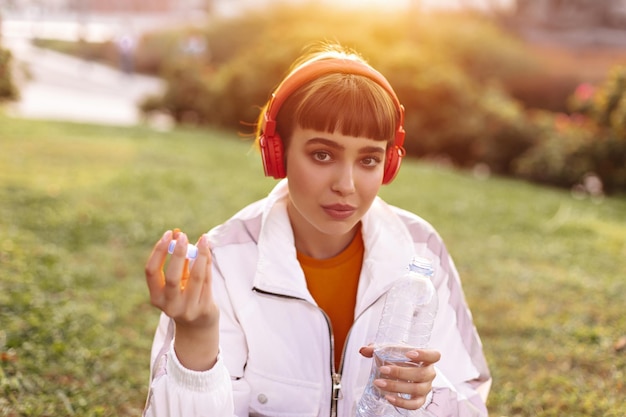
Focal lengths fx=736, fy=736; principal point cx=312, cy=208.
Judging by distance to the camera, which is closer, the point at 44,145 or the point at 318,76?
the point at 318,76

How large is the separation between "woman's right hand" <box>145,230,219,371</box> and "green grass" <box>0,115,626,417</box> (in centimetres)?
179

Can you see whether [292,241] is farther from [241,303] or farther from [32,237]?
[32,237]

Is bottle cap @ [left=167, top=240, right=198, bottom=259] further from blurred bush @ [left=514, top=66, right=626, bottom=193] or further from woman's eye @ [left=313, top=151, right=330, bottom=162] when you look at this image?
blurred bush @ [left=514, top=66, right=626, bottom=193]

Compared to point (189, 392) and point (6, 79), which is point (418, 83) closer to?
point (6, 79)

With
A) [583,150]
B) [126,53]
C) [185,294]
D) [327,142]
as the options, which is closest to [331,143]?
[327,142]

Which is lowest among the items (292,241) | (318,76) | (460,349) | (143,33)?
(143,33)

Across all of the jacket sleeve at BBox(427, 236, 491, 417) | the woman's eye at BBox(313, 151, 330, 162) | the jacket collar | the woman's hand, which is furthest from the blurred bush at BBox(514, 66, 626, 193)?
the woman's hand

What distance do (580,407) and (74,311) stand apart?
3094 millimetres

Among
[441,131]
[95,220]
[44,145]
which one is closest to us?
[95,220]

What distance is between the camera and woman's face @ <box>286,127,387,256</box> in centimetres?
236

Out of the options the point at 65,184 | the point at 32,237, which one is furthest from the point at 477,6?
the point at 32,237

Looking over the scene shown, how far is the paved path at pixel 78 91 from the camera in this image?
16375 millimetres

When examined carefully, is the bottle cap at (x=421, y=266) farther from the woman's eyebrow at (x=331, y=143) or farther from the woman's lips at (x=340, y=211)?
the woman's eyebrow at (x=331, y=143)

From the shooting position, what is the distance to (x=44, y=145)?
34.4 ft
